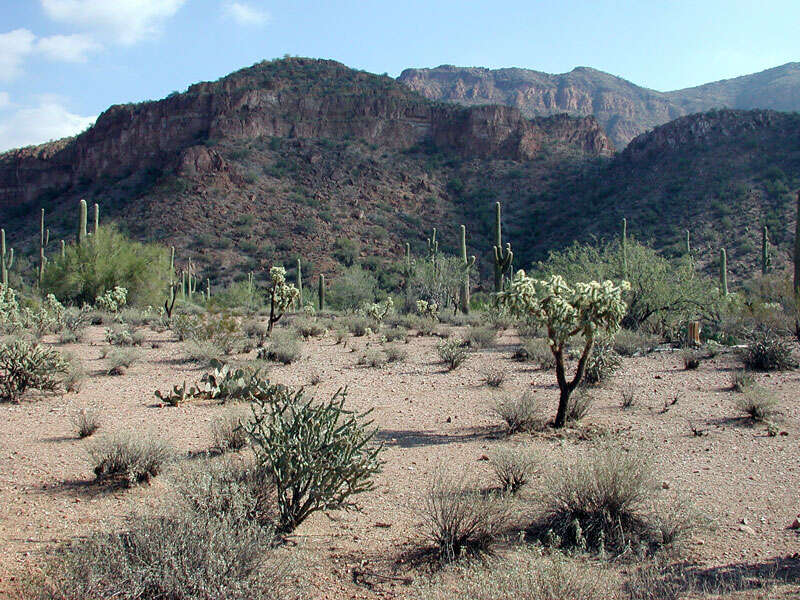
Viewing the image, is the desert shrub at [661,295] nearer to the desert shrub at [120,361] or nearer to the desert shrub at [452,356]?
the desert shrub at [452,356]

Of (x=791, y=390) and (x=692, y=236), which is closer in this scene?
(x=791, y=390)

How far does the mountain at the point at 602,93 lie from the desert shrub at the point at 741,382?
349ft

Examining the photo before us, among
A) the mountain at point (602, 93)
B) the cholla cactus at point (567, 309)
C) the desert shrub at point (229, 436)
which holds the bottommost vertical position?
the desert shrub at point (229, 436)

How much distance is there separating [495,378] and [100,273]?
64.3ft

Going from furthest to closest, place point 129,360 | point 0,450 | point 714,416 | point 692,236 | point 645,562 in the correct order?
point 692,236 → point 129,360 → point 714,416 → point 0,450 → point 645,562

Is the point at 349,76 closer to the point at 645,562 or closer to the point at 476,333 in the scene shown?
the point at 476,333

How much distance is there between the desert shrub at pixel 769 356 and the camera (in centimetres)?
1216

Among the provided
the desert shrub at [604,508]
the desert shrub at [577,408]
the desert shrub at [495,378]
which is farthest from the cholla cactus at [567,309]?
the desert shrub at [495,378]

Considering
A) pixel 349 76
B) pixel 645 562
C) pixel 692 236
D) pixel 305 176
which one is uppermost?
pixel 349 76

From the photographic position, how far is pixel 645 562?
13.9 ft

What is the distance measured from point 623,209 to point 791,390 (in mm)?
35711


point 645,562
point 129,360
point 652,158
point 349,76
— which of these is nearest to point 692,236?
point 652,158

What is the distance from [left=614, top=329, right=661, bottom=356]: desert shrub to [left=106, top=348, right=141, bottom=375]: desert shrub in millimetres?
10421

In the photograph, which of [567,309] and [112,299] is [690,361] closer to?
[567,309]
